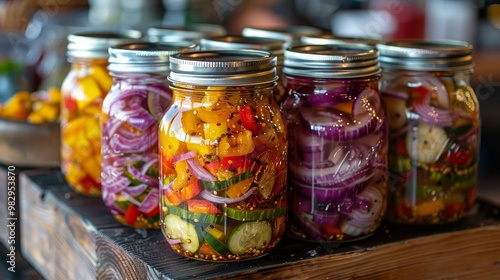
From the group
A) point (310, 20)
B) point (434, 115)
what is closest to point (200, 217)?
point (434, 115)

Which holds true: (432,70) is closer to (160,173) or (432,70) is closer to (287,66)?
(287,66)

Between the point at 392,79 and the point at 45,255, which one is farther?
the point at 45,255

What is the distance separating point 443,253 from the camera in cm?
101

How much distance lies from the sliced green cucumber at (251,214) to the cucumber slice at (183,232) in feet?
0.17

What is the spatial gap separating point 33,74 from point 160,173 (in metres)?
1.43

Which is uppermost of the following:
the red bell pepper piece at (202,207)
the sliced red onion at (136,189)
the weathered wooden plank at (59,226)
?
the red bell pepper piece at (202,207)

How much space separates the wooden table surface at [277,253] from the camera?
89 cm

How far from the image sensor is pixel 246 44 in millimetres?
1072

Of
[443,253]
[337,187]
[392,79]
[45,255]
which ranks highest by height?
[392,79]

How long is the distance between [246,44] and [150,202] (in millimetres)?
272

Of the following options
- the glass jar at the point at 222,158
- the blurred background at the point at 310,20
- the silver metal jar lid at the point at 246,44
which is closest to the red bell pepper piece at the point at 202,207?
the glass jar at the point at 222,158

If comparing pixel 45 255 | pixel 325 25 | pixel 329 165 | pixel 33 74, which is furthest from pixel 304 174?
pixel 325 25

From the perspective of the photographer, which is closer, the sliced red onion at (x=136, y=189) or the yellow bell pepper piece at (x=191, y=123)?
the yellow bell pepper piece at (x=191, y=123)

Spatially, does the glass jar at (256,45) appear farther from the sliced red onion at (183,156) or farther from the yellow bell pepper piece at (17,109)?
the yellow bell pepper piece at (17,109)
